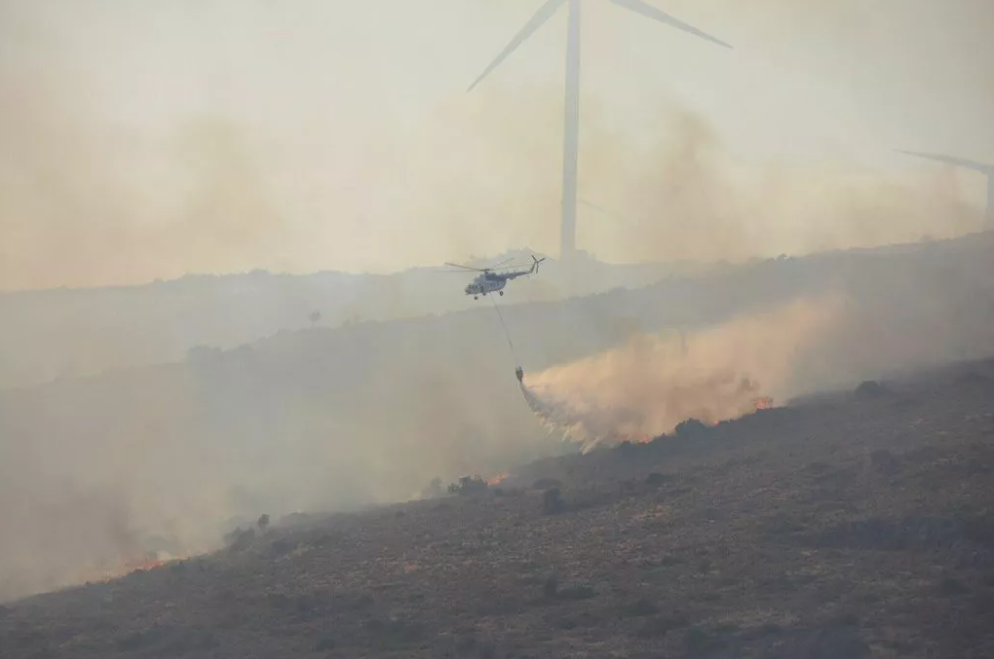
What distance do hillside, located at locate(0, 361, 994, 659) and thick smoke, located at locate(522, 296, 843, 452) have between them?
9830 millimetres

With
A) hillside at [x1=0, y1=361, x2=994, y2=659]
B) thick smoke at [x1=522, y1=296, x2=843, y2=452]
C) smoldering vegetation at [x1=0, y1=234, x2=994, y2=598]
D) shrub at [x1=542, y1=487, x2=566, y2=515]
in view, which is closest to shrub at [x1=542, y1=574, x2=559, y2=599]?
hillside at [x1=0, y1=361, x2=994, y2=659]

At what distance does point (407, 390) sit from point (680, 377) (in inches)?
979

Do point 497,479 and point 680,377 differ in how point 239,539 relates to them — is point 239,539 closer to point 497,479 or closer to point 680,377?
point 497,479

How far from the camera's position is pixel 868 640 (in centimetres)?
3178

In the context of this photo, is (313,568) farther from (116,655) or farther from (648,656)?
(648,656)

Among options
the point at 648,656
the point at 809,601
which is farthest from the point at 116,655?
the point at 809,601

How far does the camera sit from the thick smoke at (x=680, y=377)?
67.7 metres

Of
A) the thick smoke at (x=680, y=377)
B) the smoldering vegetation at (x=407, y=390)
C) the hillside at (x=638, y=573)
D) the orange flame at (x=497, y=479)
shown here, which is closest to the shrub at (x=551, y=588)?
the hillside at (x=638, y=573)

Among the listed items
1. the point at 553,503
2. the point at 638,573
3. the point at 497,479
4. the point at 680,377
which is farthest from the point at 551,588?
the point at 680,377

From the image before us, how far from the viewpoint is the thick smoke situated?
67688mm

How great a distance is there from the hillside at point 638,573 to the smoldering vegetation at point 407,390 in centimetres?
1569

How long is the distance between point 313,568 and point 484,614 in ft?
34.6

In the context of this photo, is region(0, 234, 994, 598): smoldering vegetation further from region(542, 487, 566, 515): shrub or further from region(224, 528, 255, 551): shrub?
region(542, 487, 566, 515): shrub

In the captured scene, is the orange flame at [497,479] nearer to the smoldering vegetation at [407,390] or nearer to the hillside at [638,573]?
the smoldering vegetation at [407,390]
